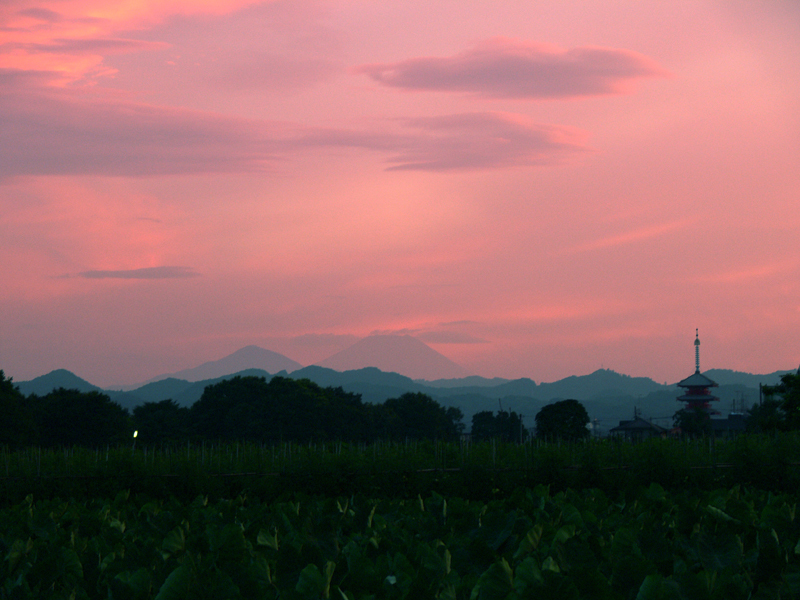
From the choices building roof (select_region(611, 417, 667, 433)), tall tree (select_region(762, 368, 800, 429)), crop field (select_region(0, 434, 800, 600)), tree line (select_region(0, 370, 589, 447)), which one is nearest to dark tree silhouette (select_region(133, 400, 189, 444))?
tree line (select_region(0, 370, 589, 447))

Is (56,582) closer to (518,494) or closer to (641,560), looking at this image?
(641,560)

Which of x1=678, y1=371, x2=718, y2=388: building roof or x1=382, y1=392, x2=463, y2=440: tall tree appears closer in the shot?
x1=382, y1=392, x2=463, y2=440: tall tree

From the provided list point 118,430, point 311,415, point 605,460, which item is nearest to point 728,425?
point 311,415

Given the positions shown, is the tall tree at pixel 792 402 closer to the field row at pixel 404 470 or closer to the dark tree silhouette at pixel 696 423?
the field row at pixel 404 470

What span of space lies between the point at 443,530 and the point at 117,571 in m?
2.11

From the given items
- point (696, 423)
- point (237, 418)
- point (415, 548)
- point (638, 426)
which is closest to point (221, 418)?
point (237, 418)

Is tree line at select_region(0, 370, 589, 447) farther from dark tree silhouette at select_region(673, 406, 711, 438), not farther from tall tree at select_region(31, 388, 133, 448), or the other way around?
dark tree silhouette at select_region(673, 406, 711, 438)

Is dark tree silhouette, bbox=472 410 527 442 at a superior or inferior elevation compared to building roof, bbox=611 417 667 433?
superior

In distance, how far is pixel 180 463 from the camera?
24.2 meters

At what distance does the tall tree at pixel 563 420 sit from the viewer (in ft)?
227

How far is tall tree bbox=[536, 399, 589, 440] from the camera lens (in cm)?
6931

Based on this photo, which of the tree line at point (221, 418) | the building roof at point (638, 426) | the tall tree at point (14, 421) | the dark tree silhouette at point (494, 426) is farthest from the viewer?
the building roof at point (638, 426)

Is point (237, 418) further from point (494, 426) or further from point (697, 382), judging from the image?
point (697, 382)

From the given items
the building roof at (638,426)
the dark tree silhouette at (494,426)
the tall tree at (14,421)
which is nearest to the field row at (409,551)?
the tall tree at (14,421)
